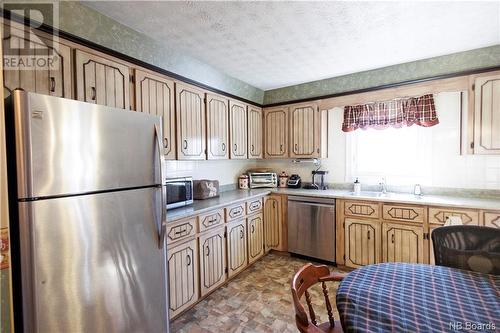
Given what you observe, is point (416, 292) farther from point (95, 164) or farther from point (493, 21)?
point (493, 21)

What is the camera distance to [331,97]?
3.36 meters

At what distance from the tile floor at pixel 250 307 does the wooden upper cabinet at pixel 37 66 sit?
6.67ft

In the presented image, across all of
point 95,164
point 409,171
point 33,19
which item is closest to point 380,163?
point 409,171

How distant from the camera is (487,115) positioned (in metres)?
2.43

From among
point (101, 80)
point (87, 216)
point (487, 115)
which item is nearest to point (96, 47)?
point (101, 80)

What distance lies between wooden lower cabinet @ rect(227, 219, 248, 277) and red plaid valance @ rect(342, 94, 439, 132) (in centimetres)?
198

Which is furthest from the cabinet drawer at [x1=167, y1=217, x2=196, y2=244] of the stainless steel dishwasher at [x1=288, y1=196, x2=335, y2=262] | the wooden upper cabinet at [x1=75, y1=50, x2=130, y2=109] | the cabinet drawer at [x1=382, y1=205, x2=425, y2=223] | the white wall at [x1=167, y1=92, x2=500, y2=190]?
the cabinet drawer at [x1=382, y1=205, x2=425, y2=223]

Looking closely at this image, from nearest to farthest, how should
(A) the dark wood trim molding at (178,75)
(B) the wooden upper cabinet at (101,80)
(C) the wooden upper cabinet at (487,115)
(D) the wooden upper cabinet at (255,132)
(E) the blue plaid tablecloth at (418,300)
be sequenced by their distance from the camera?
(E) the blue plaid tablecloth at (418,300)
(A) the dark wood trim molding at (178,75)
(B) the wooden upper cabinet at (101,80)
(C) the wooden upper cabinet at (487,115)
(D) the wooden upper cabinet at (255,132)

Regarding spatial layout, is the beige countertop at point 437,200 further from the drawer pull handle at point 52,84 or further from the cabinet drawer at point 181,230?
the drawer pull handle at point 52,84

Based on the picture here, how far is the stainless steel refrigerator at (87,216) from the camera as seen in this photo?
110 centimetres

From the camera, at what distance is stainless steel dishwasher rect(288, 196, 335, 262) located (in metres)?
3.03

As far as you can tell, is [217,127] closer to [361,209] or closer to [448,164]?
[361,209]

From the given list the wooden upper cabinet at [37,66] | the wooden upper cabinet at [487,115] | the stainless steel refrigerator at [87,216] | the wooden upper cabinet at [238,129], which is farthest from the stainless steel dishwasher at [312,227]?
the wooden upper cabinet at [37,66]

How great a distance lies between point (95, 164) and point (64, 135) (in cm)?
20
